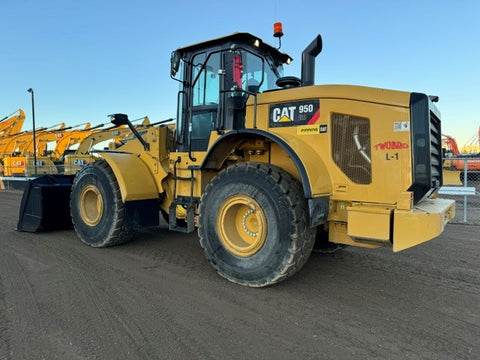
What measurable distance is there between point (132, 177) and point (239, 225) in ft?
6.29

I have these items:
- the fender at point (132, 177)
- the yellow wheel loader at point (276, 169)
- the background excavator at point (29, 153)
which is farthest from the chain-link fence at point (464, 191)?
the background excavator at point (29, 153)

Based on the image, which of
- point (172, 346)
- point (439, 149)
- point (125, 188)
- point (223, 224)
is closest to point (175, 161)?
point (125, 188)

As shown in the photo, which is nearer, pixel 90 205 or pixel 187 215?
pixel 187 215

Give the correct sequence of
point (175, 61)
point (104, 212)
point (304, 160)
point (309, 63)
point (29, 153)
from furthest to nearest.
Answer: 1. point (29, 153)
2. point (104, 212)
3. point (175, 61)
4. point (309, 63)
5. point (304, 160)

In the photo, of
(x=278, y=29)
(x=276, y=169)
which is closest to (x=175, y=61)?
(x=278, y=29)

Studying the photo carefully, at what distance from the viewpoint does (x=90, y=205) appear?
5.44 metres

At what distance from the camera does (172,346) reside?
2.47 m

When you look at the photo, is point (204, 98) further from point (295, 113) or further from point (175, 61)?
point (295, 113)

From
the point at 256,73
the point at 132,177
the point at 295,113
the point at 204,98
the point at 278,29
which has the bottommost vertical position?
the point at 132,177

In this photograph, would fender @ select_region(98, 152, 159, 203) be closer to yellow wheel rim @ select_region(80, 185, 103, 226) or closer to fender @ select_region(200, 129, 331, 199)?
yellow wheel rim @ select_region(80, 185, 103, 226)

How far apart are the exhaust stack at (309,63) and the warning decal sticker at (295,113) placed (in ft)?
1.56

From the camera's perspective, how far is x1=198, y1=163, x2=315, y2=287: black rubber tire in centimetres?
328

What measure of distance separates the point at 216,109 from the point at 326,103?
1.59m

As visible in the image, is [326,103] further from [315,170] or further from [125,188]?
[125,188]
